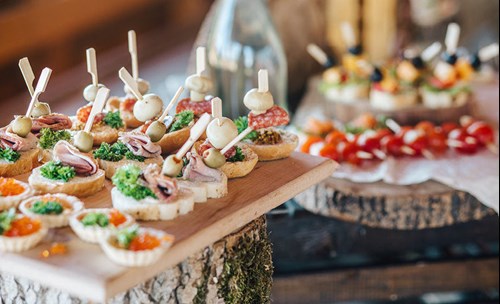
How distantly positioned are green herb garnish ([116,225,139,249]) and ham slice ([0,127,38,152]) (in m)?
0.64

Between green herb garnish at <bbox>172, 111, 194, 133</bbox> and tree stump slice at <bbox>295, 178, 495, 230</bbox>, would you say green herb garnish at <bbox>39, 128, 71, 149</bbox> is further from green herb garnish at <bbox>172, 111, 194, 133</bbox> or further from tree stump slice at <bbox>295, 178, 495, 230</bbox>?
tree stump slice at <bbox>295, 178, 495, 230</bbox>

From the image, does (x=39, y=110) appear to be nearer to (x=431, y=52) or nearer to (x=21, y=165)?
(x=21, y=165)

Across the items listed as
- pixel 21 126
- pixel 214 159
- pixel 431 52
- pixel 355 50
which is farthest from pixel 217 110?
pixel 355 50

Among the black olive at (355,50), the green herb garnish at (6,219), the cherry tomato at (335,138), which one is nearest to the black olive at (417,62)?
the black olive at (355,50)

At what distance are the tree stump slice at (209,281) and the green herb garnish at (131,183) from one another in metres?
0.22

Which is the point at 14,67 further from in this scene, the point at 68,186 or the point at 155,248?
the point at 155,248

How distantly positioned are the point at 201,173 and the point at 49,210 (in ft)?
1.47

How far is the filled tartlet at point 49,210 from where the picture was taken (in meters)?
2.11

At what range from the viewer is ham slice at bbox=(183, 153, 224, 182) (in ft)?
7.71

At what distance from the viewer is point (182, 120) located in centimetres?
268

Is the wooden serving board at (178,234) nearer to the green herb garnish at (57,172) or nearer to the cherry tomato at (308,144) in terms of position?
the green herb garnish at (57,172)

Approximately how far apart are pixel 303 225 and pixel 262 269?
1.20 meters

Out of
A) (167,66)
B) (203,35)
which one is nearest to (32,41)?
(167,66)

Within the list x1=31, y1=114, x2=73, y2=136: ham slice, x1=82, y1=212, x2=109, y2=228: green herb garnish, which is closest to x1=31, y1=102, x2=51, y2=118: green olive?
x1=31, y1=114, x2=73, y2=136: ham slice
